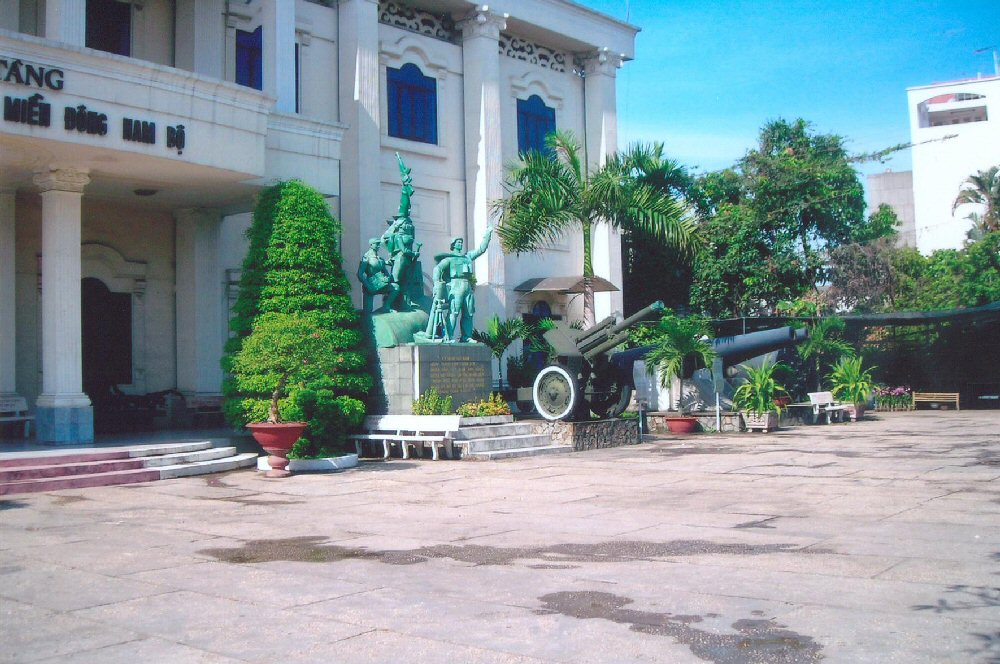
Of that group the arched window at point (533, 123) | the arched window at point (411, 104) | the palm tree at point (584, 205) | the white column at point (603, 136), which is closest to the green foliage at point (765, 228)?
the white column at point (603, 136)

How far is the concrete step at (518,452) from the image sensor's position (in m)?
15.2

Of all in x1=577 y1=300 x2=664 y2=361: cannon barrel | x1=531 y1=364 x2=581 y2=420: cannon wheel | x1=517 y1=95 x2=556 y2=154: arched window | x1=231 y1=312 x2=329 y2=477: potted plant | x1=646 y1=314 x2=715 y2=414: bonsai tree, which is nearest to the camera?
x1=231 y1=312 x2=329 y2=477: potted plant

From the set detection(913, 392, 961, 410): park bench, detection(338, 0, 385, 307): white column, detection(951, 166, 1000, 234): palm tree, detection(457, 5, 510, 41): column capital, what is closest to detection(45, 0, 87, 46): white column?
detection(338, 0, 385, 307): white column

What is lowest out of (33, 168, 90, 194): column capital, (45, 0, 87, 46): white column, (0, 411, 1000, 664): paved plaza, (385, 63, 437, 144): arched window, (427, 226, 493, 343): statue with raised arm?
(0, 411, 1000, 664): paved plaza

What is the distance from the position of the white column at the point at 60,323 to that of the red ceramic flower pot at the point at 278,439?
331 cm

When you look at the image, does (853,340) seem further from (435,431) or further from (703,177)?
(435,431)

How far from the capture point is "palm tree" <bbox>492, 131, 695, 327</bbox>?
20109 millimetres

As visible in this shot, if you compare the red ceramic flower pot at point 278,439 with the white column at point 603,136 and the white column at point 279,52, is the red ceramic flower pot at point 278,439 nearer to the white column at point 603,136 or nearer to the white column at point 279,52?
the white column at point 279,52

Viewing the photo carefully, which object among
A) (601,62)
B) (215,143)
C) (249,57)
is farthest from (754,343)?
(249,57)

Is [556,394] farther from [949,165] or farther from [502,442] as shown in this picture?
[949,165]

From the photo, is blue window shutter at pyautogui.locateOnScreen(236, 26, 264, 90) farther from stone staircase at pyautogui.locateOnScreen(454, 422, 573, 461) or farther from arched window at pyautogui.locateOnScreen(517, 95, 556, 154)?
stone staircase at pyautogui.locateOnScreen(454, 422, 573, 461)

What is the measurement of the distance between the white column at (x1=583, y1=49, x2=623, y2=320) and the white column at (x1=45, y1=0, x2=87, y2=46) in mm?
15235

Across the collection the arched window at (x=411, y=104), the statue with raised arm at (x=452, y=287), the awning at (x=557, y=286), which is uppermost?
the arched window at (x=411, y=104)

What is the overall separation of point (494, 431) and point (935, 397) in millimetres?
18325
